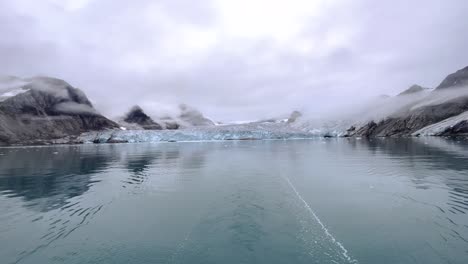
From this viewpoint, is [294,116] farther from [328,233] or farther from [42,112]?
[328,233]

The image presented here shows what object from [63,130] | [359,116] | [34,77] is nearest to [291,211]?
[359,116]

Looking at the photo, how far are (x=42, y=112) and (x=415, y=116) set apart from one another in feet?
609

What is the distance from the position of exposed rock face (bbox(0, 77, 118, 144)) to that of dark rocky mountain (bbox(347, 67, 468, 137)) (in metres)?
144

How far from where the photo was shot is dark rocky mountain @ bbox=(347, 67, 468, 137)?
11631cm

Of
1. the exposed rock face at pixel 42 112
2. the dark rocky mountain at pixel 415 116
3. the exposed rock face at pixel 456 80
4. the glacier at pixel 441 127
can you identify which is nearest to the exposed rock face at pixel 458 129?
the glacier at pixel 441 127

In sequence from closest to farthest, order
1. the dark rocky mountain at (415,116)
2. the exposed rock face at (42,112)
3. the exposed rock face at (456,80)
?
the dark rocky mountain at (415,116) → the exposed rock face at (456,80) → the exposed rock face at (42,112)

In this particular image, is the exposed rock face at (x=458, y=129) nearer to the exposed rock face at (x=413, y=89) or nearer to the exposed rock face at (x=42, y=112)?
the exposed rock face at (x=413, y=89)

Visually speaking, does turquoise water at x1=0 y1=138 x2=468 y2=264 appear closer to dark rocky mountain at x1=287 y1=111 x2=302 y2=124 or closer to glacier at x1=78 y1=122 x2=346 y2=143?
glacier at x1=78 y1=122 x2=346 y2=143

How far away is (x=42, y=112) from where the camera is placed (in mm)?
168750

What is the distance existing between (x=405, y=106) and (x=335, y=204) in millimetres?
146465

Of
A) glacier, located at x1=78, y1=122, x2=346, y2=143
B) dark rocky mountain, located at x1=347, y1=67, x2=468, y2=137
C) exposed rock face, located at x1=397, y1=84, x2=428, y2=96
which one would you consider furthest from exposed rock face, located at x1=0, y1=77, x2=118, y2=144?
exposed rock face, located at x1=397, y1=84, x2=428, y2=96

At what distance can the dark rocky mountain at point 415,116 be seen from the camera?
11631cm

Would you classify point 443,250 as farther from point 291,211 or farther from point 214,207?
point 214,207

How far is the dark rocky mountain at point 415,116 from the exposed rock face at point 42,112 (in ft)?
471
